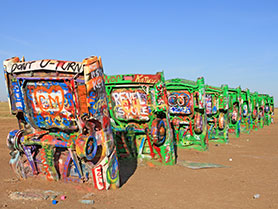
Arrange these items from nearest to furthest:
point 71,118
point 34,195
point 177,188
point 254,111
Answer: point 34,195 → point 71,118 → point 177,188 → point 254,111

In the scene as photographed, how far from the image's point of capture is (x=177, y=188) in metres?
6.94

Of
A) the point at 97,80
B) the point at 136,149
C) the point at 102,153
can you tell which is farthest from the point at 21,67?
the point at 136,149

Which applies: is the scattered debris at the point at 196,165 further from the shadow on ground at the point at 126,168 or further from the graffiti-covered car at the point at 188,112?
the graffiti-covered car at the point at 188,112

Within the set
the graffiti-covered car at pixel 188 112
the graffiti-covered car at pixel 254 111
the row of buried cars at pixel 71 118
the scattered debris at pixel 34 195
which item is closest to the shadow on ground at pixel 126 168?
the row of buried cars at pixel 71 118

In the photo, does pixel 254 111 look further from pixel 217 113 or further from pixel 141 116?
pixel 141 116

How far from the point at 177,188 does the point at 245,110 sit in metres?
12.9

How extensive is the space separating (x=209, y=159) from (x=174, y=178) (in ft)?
9.96

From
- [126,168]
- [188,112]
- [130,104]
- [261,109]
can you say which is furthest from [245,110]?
[126,168]

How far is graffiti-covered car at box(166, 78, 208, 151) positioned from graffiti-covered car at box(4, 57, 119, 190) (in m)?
5.56

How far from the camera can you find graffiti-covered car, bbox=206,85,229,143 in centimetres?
1365

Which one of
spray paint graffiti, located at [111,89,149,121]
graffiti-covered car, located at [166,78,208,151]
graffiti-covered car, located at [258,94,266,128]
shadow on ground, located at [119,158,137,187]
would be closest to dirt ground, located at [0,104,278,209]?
shadow on ground, located at [119,158,137,187]

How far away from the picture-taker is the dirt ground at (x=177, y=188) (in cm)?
584

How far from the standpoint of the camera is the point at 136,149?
9.57m

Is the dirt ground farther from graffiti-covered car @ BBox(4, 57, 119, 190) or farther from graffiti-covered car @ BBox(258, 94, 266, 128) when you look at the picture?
graffiti-covered car @ BBox(258, 94, 266, 128)
